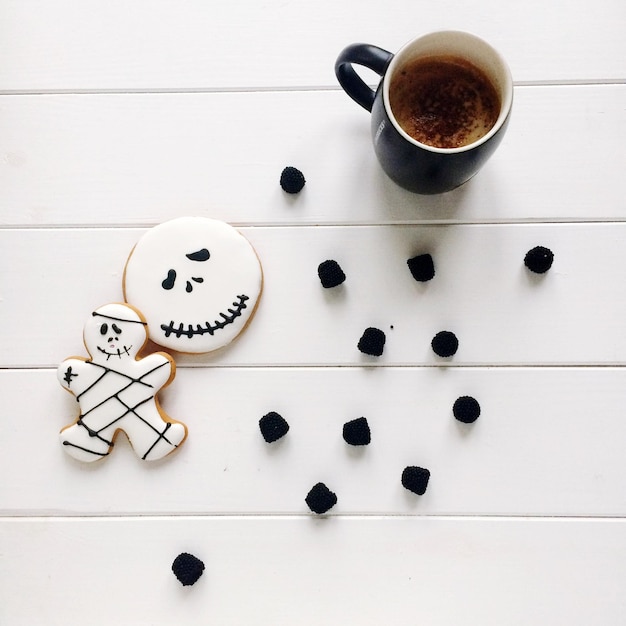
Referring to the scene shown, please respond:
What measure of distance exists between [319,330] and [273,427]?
0.41 ft

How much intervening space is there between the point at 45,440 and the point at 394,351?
432 mm

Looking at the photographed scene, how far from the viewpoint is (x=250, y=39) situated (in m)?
0.75

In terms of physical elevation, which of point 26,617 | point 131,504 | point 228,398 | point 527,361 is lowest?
point 26,617

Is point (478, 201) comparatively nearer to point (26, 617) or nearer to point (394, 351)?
point (394, 351)

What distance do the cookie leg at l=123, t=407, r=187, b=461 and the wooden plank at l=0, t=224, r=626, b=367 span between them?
87 mm

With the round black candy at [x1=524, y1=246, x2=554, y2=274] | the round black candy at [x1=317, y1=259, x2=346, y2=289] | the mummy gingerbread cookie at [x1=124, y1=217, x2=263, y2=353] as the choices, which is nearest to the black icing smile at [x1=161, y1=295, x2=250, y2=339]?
the mummy gingerbread cookie at [x1=124, y1=217, x2=263, y2=353]

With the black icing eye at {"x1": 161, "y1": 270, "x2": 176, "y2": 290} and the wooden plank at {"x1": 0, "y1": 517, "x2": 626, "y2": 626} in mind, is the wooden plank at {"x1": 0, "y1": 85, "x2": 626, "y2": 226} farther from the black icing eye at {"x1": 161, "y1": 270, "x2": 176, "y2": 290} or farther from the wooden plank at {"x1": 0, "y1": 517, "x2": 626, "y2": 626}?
the wooden plank at {"x1": 0, "y1": 517, "x2": 626, "y2": 626}

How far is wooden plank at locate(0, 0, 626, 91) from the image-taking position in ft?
2.44

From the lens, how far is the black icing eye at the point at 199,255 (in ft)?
2.36

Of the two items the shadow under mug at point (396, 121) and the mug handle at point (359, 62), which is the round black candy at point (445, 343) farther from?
the mug handle at point (359, 62)

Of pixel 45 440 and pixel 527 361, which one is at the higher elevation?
pixel 527 361

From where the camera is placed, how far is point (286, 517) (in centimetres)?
73

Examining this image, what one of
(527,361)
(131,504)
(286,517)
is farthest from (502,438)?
(131,504)

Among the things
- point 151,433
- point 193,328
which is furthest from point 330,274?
point 151,433
